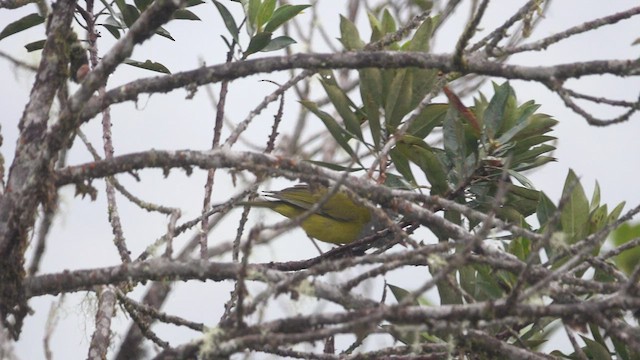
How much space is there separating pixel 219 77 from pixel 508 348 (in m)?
1.06

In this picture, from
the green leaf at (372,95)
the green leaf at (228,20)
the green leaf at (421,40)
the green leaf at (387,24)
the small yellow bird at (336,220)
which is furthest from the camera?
the small yellow bird at (336,220)

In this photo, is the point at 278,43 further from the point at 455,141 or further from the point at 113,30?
the point at 455,141

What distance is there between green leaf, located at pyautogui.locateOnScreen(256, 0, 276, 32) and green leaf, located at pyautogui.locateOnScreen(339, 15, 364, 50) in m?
0.48

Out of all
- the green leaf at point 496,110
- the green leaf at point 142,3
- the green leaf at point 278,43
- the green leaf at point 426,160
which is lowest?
the green leaf at point 426,160

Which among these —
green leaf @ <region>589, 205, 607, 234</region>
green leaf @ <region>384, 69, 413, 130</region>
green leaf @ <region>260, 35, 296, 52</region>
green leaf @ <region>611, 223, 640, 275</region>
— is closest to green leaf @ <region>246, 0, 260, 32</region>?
green leaf @ <region>260, 35, 296, 52</region>

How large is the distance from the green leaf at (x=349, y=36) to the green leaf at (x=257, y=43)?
34 cm

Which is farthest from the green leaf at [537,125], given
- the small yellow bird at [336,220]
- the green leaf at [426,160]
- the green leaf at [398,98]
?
the small yellow bird at [336,220]

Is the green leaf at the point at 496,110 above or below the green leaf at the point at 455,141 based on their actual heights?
above

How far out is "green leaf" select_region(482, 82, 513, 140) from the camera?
3.50 metres

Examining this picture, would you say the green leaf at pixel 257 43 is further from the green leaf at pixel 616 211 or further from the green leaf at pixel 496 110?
the green leaf at pixel 616 211

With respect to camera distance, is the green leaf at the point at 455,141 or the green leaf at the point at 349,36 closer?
the green leaf at the point at 455,141

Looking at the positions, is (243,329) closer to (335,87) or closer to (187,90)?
(187,90)

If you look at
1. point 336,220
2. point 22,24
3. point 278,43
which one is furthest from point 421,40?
point 336,220

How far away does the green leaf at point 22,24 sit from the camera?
3.43 meters
